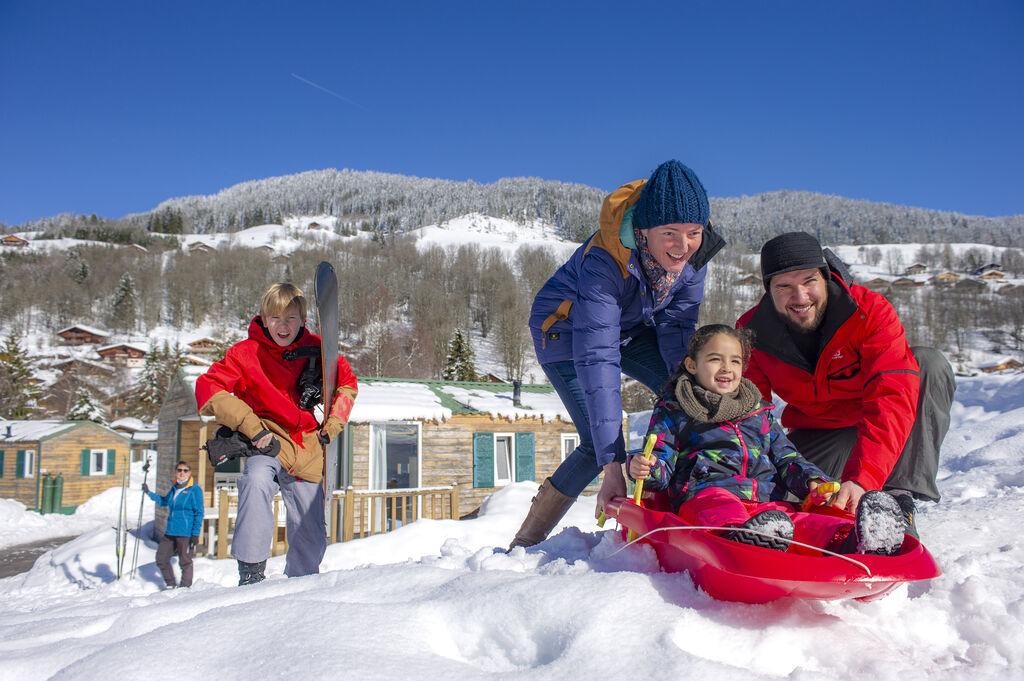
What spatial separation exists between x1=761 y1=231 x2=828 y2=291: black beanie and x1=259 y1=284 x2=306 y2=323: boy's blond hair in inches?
94.6

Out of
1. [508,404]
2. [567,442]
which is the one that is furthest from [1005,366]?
[508,404]

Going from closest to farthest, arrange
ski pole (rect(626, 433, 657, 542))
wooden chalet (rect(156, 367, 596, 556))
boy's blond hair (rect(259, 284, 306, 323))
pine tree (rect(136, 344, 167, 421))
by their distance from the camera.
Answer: ski pole (rect(626, 433, 657, 542))
boy's blond hair (rect(259, 284, 306, 323))
wooden chalet (rect(156, 367, 596, 556))
pine tree (rect(136, 344, 167, 421))

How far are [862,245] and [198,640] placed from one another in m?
135

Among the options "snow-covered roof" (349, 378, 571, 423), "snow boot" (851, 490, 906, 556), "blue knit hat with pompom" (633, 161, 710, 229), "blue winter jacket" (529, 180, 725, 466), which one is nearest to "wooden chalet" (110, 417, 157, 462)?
"snow-covered roof" (349, 378, 571, 423)

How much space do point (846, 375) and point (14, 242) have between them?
391 feet

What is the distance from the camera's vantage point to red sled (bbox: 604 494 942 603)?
1369 mm

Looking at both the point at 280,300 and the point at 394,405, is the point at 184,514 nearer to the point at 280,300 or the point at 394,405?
the point at 394,405

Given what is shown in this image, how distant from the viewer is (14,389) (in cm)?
3556

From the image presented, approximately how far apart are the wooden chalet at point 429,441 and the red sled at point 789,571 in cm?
1026

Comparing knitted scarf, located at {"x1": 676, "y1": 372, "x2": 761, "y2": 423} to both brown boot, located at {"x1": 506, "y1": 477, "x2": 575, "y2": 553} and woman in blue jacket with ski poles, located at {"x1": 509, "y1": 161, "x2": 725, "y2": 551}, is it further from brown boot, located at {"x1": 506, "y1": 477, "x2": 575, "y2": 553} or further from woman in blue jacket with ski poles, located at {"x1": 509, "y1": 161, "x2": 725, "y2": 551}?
brown boot, located at {"x1": 506, "y1": 477, "x2": 575, "y2": 553}

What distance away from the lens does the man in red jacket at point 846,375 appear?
2.12 metres

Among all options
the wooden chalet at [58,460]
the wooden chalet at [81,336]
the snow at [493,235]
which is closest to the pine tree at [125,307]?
the wooden chalet at [81,336]

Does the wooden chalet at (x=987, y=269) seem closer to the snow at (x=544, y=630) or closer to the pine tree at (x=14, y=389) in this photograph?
the snow at (x=544, y=630)

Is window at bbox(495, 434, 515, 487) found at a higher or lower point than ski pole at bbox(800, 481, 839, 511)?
lower
